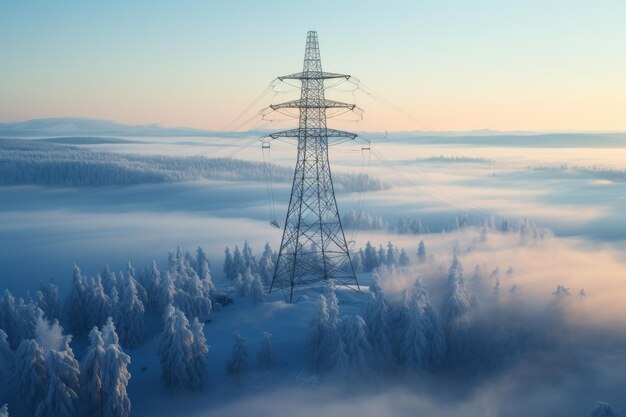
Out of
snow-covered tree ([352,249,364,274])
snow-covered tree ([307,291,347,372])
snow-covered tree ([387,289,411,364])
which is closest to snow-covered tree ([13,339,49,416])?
snow-covered tree ([307,291,347,372])

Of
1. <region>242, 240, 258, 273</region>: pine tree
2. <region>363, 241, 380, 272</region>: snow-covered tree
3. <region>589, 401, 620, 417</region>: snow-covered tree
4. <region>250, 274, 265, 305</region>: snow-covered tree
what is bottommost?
<region>363, 241, 380, 272</region>: snow-covered tree

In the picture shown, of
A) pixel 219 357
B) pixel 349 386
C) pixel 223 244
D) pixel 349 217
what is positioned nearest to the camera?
pixel 349 386

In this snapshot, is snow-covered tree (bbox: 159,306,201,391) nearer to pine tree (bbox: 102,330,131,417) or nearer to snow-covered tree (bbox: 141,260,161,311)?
pine tree (bbox: 102,330,131,417)

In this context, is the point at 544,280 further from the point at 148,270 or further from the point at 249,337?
the point at 148,270

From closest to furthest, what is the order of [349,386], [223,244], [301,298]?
[349,386]
[301,298]
[223,244]

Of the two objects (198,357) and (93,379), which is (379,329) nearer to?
(198,357)

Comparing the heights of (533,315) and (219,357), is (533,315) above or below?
above

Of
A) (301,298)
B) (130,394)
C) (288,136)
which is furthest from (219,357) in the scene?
(288,136)
